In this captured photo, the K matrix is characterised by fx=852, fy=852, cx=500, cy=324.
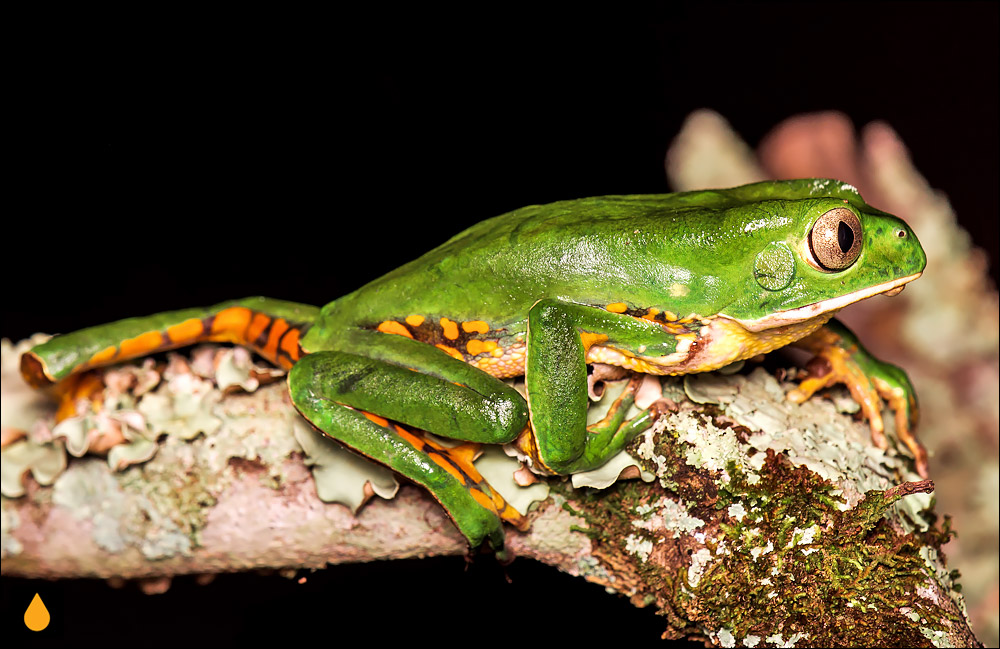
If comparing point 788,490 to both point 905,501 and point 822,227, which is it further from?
point 822,227

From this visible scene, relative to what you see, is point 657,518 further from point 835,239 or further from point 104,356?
point 104,356

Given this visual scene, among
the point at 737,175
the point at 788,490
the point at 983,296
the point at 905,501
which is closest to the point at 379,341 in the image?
the point at 788,490

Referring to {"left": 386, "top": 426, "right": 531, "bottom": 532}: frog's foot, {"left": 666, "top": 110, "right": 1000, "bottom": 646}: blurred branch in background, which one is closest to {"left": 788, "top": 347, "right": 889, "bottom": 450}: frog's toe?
{"left": 386, "top": 426, "right": 531, "bottom": 532}: frog's foot

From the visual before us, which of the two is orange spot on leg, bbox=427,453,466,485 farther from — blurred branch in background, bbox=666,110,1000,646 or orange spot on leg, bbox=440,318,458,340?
blurred branch in background, bbox=666,110,1000,646

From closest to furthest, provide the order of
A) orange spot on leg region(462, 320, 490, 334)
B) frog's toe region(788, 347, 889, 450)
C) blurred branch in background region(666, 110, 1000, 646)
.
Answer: orange spot on leg region(462, 320, 490, 334) < frog's toe region(788, 347, 889, 450) < blurred branch in background region(666, 110, 1000, 646)

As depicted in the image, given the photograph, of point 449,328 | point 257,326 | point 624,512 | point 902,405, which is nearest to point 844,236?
point 902,405

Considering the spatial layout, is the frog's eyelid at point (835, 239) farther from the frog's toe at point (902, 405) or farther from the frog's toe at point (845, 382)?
the frog's toe at point (902, 405)
